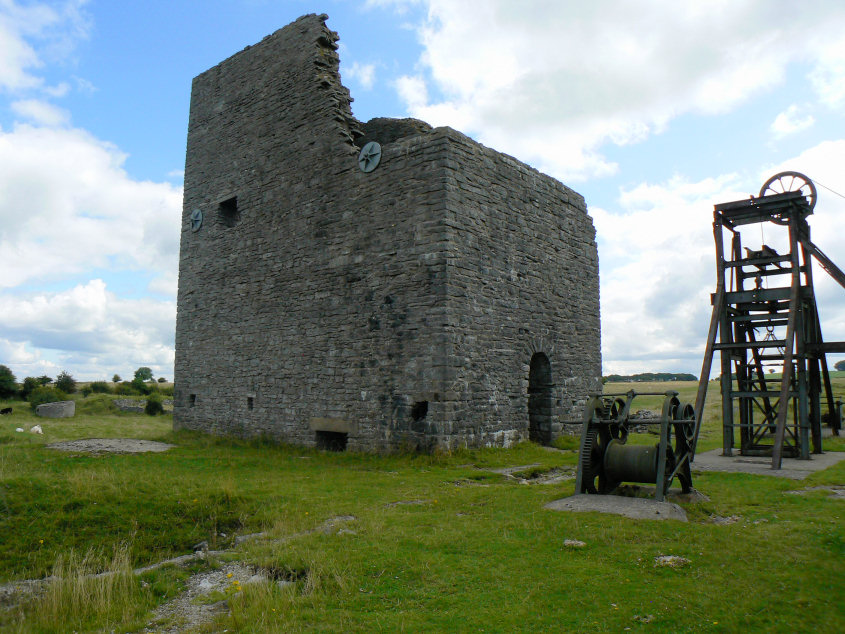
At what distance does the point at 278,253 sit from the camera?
47.9 ft

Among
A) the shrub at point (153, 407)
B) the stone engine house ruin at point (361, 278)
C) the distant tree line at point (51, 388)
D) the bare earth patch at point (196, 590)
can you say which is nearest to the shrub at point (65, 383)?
the distant tree line at point (51, 388)

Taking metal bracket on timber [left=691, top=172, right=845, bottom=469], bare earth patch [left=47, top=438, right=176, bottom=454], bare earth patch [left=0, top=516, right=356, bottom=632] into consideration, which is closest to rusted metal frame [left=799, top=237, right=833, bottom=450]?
metal bracket on timber [left=691, top=172, right=845, bottom=469]

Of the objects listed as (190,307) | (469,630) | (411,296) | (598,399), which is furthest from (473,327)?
(190,307)

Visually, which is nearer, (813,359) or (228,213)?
(813,359)

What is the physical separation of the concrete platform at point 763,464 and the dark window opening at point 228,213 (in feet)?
42.4

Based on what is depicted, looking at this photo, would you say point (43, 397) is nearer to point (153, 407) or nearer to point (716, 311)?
point (153, 407)

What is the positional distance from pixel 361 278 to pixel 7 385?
2745 centimetres

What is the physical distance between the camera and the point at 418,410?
37.4 ft

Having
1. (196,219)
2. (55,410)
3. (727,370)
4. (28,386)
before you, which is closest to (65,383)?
(28,386)

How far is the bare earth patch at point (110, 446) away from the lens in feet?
41.8

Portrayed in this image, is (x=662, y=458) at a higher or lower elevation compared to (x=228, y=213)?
lower

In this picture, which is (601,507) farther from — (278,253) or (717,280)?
(278,253)

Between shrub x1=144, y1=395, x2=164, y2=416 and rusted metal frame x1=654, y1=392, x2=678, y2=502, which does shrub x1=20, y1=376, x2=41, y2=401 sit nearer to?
shrub x1=144, y1=395, x2=164, y2=416

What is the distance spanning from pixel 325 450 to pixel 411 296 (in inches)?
157
